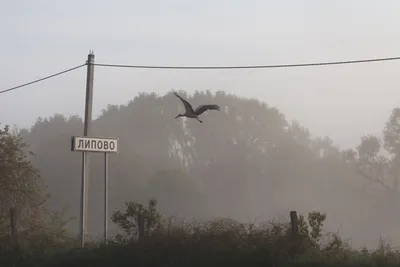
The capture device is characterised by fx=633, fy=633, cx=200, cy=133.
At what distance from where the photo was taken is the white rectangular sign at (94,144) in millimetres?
17141

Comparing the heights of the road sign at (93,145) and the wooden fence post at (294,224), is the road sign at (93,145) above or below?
above

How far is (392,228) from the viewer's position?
3219 inches

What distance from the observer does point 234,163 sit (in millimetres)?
95062

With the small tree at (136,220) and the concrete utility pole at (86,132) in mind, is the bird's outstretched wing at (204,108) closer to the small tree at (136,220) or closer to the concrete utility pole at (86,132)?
the small tree at (136,220)

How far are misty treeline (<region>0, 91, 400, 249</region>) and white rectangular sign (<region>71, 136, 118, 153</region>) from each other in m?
59.4

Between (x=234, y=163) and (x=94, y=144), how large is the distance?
257 ft

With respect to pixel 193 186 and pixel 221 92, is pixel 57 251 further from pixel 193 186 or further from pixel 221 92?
pixel 193 186

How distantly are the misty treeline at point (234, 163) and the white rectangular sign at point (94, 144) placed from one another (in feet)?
195

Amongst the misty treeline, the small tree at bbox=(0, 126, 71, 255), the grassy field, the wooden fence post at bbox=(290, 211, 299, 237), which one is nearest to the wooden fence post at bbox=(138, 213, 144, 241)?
the grassy field

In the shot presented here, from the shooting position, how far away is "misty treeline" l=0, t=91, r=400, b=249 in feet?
265

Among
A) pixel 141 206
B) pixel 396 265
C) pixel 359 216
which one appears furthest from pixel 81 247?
pixel 359 216

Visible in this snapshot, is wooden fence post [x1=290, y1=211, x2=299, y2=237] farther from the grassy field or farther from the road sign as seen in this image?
the road sign

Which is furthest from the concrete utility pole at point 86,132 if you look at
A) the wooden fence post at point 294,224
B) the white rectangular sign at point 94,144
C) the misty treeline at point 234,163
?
the misty treeline at point 234,163

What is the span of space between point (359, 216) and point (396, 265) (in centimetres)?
7985
